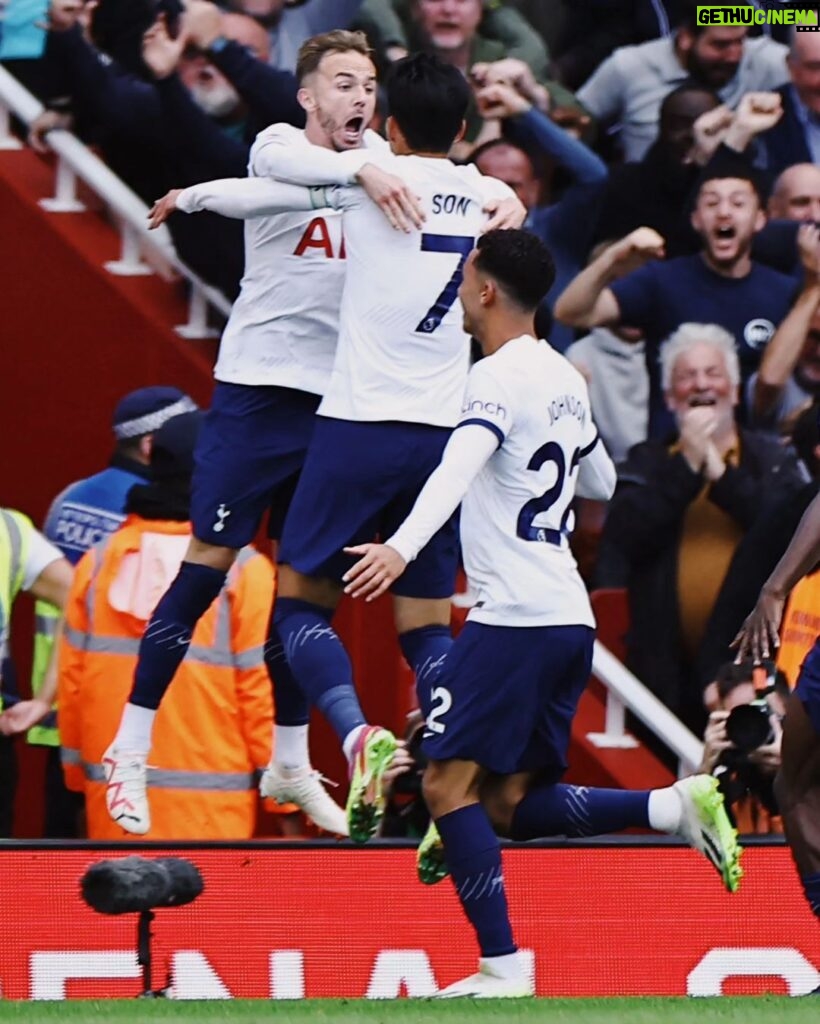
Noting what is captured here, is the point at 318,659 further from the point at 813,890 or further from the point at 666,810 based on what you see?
the point at 813,890

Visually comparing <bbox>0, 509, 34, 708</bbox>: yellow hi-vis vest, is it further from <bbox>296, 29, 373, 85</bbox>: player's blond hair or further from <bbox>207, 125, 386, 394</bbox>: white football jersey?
<bbox>296, 29, 373, 85</bbox>: player's blond hair

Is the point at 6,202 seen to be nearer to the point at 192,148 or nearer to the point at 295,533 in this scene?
the point at 192,148

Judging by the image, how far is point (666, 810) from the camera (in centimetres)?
704

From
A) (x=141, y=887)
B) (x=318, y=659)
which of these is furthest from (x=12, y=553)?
(x=141, y=887)

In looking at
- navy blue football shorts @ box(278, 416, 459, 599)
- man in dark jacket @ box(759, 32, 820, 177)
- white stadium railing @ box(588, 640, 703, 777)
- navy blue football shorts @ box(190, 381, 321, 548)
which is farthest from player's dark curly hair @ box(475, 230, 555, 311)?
man in dark jacket @ box(759, 32, 820, 177)

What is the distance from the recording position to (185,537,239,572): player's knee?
7.98 meters

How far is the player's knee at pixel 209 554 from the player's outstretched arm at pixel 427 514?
1355 millimetres

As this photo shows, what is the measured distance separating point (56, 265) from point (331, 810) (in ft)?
10.1

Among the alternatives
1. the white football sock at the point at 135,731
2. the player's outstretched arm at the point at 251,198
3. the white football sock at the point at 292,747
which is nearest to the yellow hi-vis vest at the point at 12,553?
the white football sock at the point at 135,731

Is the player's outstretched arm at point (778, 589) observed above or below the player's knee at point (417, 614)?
below

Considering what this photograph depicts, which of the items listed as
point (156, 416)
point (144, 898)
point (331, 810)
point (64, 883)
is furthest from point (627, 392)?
point (144, 898)

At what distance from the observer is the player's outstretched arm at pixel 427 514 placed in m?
6.62

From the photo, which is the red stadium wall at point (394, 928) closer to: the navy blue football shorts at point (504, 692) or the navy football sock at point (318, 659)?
the navy football sock at point (318, 659)

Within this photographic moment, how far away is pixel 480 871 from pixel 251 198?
1.98 meters
